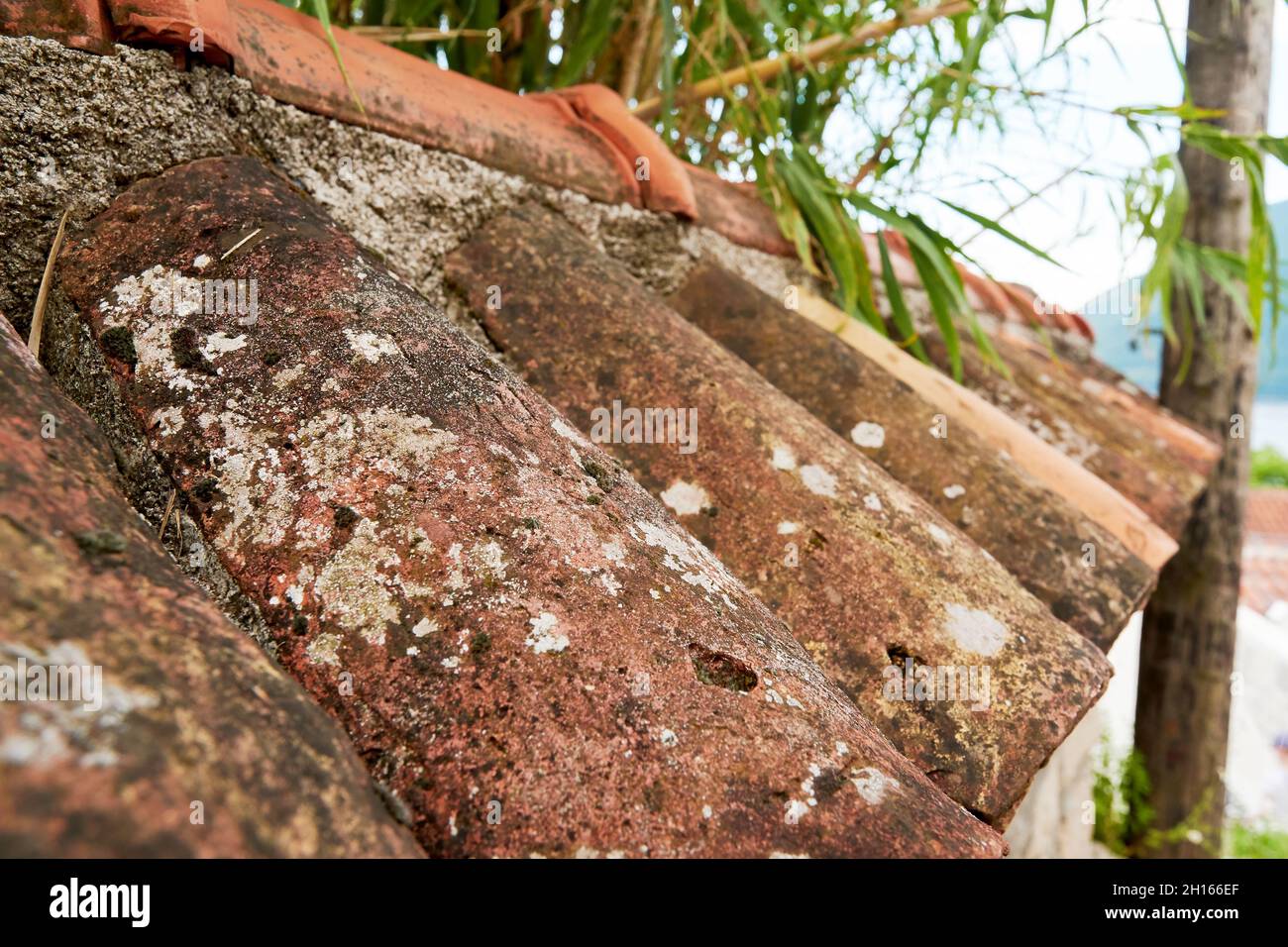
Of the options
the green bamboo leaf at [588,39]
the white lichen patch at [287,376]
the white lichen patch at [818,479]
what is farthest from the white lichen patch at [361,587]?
the green bamboo leaf at [588,39]

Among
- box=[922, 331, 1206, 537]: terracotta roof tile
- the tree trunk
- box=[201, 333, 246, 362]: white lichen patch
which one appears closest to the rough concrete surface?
box=[201, 333, 246, 362]: white lichen patch

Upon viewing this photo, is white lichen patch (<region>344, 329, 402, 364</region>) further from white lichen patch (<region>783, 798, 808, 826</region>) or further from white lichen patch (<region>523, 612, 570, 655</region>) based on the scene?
white lichen patch (<region>783, 798, 808, 826</region>)

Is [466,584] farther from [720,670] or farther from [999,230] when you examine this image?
[999,230]

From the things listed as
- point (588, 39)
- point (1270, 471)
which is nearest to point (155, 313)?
point (588, 39)

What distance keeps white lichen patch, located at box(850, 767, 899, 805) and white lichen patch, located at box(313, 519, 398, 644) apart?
1.12 feet

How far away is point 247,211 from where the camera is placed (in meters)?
0.87

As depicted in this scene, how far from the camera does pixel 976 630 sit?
2.92ft

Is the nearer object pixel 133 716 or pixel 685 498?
pixel 133 716

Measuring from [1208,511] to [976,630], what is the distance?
2.83 metres

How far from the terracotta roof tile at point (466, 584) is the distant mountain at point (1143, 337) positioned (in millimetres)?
1909

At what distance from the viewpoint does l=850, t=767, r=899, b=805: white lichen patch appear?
566mm

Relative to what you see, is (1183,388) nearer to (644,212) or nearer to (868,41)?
(868,41)

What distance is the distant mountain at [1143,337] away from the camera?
88.4 inches

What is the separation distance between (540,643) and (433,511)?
0.47 ft
